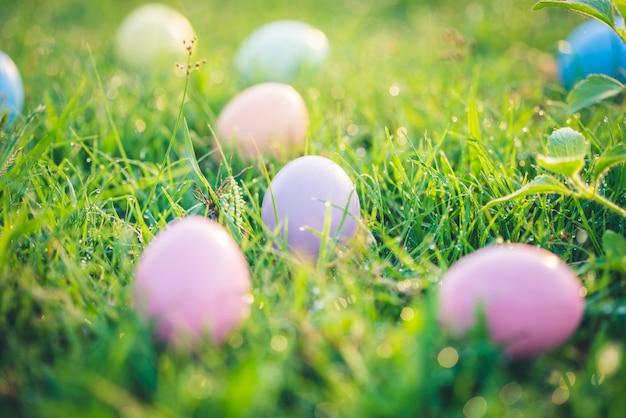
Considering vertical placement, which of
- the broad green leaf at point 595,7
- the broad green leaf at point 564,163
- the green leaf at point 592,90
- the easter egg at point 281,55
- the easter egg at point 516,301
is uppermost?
the broad green leaf at point 595,7

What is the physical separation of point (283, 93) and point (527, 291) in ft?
3.43

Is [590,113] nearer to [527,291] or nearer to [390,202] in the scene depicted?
[390,202]

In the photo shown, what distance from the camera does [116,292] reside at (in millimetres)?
1206

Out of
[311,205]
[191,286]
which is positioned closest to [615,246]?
[311,205]

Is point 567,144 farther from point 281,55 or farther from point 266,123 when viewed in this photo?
point 281,55

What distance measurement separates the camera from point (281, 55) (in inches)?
96.3

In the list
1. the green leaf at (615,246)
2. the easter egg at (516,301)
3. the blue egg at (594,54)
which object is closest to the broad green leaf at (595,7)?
the green leaf at (615,246)

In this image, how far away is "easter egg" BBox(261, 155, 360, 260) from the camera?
1348 millimetres

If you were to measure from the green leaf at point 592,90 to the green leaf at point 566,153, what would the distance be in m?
0.15

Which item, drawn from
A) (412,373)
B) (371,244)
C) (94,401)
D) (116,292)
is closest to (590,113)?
(371,244)

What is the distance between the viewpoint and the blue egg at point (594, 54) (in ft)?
7.35

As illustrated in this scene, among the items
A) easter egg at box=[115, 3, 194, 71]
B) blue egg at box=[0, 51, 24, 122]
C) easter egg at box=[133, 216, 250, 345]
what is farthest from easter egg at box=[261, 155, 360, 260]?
easter egg at box=[115, 3, 194, 71]

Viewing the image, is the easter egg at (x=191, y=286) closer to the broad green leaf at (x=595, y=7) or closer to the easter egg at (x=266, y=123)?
the easter egg at (x=266, y=123)

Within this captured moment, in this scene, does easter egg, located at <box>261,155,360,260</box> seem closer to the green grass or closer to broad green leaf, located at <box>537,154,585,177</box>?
the green grass
